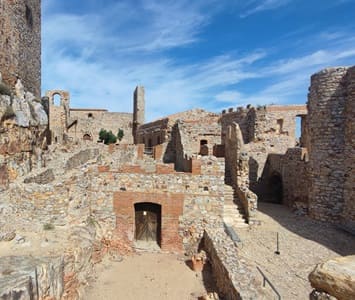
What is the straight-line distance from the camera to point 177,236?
9633mm

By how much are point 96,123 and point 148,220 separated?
27.9 metres

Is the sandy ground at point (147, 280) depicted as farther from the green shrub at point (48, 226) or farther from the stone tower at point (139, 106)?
the stone tower at point (139, 106)

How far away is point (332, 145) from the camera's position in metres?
11.1

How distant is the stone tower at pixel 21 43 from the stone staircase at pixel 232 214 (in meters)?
11.0

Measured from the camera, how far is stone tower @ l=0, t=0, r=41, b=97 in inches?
449

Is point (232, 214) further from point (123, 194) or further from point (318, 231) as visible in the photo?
point (123, 194)

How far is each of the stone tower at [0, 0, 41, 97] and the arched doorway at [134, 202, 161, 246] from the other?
8089 millimetres

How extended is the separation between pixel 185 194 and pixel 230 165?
5.49m

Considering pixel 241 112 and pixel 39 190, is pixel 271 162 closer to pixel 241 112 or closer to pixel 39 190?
pixel 241 112

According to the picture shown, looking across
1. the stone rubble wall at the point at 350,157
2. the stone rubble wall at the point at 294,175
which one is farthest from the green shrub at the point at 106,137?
the stone rubble wall at the point at 350,157

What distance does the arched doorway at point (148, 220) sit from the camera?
10.1 meters

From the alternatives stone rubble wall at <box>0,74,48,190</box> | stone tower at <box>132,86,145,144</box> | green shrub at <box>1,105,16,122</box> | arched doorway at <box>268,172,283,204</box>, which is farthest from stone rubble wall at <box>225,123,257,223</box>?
stone tower at <box>132,86,145,144</box>

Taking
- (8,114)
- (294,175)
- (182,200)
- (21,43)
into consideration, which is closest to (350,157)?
(294,175)

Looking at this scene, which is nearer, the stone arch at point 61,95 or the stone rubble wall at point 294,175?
the stone rubble wall at point 294,175
